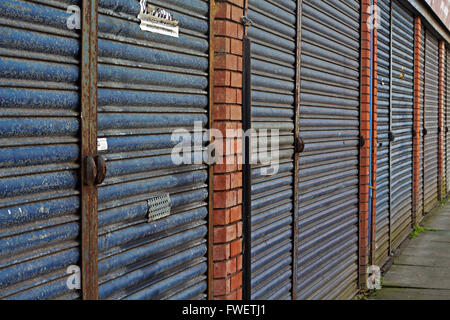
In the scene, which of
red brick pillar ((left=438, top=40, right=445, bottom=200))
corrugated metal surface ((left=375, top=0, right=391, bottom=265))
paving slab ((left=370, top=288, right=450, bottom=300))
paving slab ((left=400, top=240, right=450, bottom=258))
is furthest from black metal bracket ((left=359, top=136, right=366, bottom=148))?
red brick pillar ((left=438, top=40, right=445, bottom=200))

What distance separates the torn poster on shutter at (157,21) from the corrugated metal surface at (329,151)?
2.13m

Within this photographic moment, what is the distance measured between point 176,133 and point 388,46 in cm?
608

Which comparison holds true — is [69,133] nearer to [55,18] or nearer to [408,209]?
[55,18]

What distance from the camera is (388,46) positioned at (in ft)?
27.7

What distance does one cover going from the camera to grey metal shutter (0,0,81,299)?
6.86 ft

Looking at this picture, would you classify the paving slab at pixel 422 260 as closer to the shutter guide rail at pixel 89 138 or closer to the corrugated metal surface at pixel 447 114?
the shutter guide rail at pixel 89 138

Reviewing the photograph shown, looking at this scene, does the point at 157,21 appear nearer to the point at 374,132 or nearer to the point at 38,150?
the point at 38,150

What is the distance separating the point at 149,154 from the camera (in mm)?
2924

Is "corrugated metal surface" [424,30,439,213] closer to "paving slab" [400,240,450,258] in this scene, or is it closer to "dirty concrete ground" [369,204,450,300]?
"dirty concrete ground" [369,204,450,300]

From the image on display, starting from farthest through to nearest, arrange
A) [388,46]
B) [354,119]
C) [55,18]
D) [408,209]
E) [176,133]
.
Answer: [408,209] < [388,46] < [354,119] < [176,133] < [55,18]

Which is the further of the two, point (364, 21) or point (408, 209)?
point (408, 209)

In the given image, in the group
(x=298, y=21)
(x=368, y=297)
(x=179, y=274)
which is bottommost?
(x=368, y=297)

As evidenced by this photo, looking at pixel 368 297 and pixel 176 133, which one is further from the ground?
pixel 176 133

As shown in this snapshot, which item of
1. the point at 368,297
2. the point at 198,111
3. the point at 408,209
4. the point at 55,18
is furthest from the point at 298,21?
the point at 408,209
